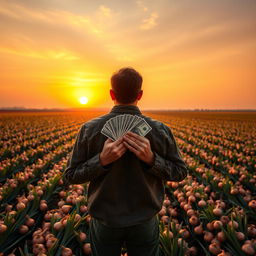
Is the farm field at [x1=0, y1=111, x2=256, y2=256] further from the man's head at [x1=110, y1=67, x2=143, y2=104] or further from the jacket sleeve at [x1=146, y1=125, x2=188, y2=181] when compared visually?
the man's head at [x1=110, y1=67, x2=143, y2=104]

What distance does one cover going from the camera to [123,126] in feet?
3.70

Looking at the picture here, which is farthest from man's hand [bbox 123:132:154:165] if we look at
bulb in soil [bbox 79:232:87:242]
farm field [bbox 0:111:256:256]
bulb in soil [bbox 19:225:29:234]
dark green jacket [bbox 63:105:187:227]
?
bulb in soil [bbox 19:225:29:234]

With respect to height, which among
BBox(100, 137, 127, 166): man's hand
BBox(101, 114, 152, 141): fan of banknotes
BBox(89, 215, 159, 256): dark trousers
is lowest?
BBox(89, 215, 159, 256): dark trousers

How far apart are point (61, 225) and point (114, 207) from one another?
158 cm

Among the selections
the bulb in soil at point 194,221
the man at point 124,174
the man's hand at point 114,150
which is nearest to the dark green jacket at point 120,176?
the man at point 124,174

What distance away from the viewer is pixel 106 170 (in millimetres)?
1180

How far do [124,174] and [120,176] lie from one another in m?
0.03

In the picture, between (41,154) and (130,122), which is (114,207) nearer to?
(130,122)

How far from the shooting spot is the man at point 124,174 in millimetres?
1201

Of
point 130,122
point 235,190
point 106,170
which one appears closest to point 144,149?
point 130,122

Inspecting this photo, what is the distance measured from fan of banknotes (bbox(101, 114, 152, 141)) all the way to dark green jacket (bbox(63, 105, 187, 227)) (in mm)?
130

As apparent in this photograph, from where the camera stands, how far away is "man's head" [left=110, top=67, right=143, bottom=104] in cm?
117

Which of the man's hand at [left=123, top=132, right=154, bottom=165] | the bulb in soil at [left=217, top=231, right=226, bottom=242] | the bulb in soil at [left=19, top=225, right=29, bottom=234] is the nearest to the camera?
the man's hand at [left=123, top=132, right=154, bottom=165]

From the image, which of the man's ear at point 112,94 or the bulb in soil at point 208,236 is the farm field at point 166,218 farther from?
the man's ear at point 112,94
